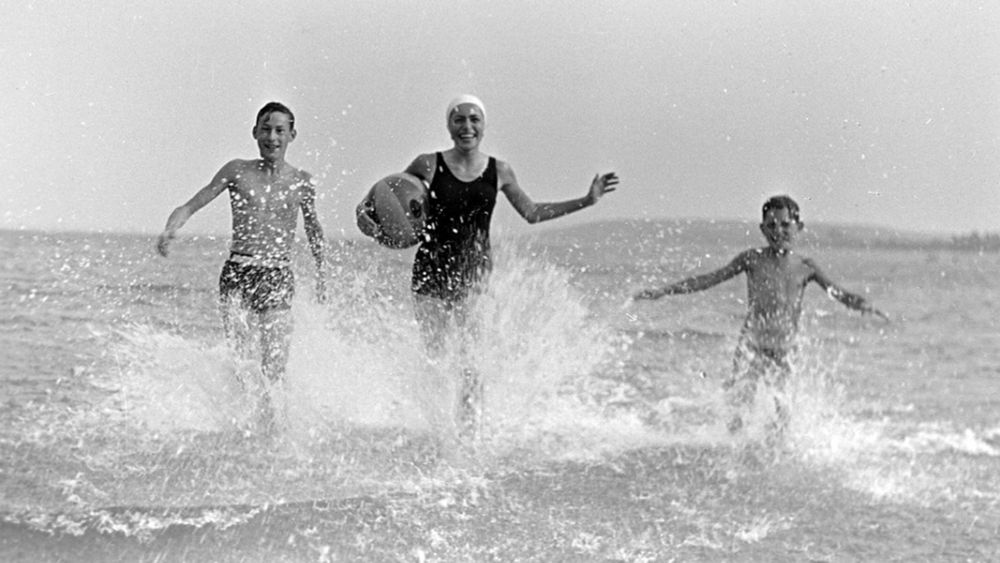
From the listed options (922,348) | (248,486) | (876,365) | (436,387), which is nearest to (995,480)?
(436,387)

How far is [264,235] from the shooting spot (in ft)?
18.8

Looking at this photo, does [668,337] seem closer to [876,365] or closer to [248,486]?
[876,365]

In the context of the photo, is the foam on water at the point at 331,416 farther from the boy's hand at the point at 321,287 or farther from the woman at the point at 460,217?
the boy's hand at the point at 321,287

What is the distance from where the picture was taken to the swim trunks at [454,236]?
17.5 feet

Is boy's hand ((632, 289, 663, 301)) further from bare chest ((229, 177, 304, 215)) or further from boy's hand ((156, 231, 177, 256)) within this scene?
boy's hand ((156, 231, 177, 256))

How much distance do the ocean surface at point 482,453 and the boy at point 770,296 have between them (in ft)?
0.86

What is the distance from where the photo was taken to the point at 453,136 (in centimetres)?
548

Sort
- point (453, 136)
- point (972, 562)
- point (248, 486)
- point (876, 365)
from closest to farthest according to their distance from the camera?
point (972, 562) → point (248, 486) → point (453, 136) → point (876, 365)

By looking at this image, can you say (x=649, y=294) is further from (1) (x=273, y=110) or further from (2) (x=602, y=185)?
(1) (x=273, y=110)

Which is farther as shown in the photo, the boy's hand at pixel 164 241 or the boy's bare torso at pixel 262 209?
the boy's bare torso at pixel 262 209

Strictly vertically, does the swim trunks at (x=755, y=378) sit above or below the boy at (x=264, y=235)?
below

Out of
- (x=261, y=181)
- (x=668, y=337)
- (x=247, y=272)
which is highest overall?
(x=261, y=181)

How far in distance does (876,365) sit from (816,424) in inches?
190

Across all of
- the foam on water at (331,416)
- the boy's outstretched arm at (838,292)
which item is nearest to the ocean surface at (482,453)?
the foam on water at (331,416)
